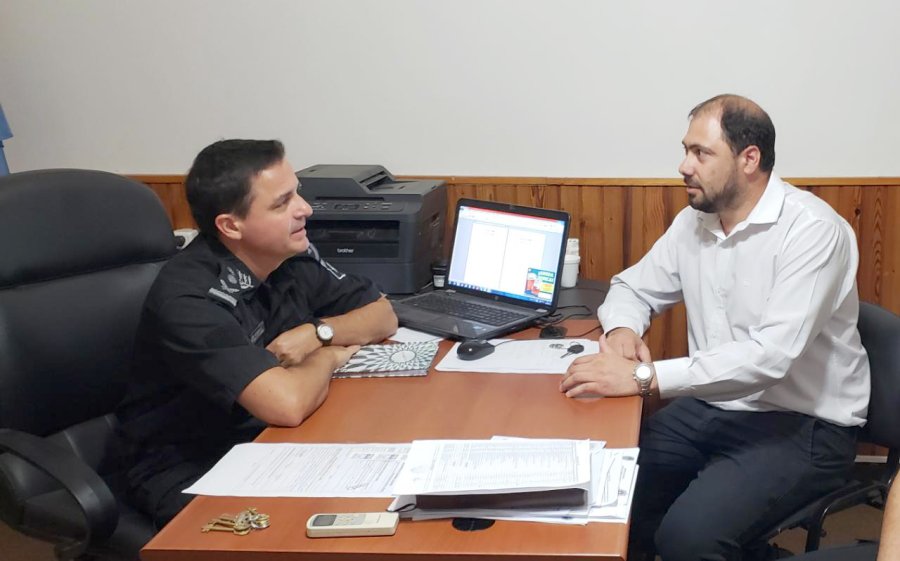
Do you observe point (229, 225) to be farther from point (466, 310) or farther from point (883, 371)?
point (883, 371)

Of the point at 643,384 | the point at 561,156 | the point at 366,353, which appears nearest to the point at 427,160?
the point at 561,156

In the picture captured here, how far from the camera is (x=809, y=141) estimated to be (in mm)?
2656

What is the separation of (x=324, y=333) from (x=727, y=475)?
951 millimetres

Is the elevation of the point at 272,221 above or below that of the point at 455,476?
above

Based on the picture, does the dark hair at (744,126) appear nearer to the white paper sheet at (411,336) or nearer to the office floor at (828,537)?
the white paper sheet at (411,336)

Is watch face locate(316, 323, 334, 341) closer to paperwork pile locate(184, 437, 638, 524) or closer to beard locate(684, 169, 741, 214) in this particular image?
paperwork pile locate(184, 437, 638, 524)

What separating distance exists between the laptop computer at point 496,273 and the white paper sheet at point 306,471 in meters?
0.67

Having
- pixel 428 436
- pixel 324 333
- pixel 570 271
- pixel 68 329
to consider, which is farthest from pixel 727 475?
pixel 68 329

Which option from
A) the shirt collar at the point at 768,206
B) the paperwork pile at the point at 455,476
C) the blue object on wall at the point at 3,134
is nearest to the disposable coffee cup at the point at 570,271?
the shirt collar at the point at 768,206

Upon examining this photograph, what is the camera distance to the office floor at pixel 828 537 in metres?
2.59

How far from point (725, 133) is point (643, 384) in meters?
0.62

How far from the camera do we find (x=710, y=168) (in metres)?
2.01

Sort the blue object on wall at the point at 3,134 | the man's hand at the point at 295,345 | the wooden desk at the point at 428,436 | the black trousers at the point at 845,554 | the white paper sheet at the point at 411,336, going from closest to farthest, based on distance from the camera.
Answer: the wooden desk at the point at 428,436, the black trousers at the point at 845,554, the man's hand at the point at 295,345, the white paper sheet at the point at 411,336, the blue object on wall at the point at 3,134

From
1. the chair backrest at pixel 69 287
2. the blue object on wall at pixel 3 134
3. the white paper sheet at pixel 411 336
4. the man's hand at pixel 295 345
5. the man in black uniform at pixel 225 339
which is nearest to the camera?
the man in black uniform at pixel 225 339
